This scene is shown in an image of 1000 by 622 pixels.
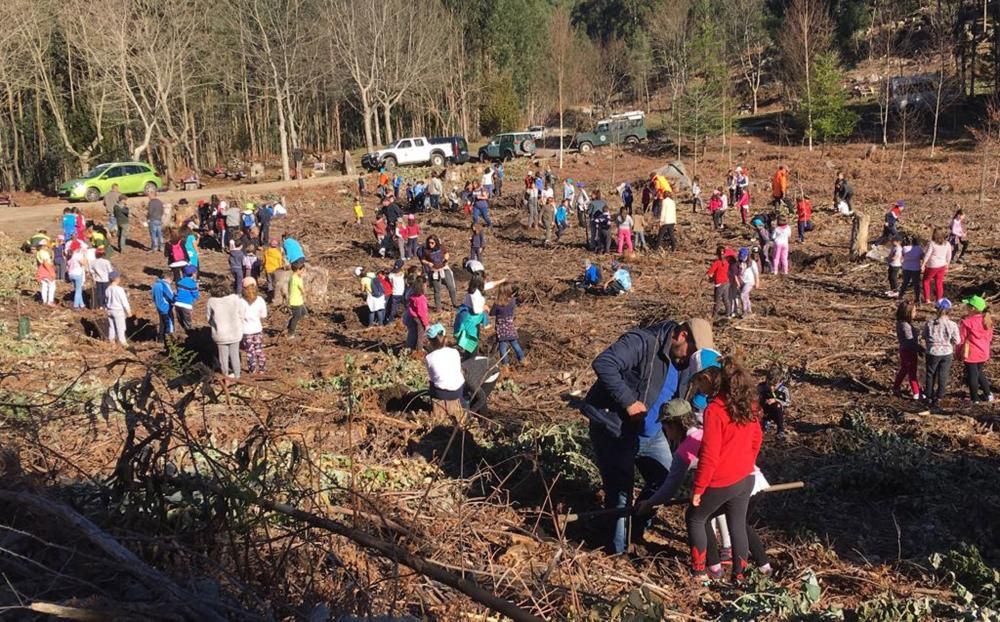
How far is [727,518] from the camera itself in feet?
15.4

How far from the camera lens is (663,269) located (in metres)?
17.5

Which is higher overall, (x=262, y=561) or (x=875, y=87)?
(x=875, y=87)

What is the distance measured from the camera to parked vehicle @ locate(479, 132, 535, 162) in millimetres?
38562

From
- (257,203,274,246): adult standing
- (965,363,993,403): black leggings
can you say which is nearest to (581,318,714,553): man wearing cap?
(965,363,993,403): black leggings

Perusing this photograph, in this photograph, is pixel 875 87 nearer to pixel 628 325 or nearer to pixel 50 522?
pixel 628 325

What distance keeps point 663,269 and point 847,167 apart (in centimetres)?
1658

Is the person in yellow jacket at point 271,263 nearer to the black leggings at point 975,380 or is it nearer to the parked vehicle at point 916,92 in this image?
the black leggings at point 975,380

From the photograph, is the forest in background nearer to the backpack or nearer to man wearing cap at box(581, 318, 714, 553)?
the backpack

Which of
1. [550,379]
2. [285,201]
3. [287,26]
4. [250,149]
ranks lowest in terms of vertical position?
[550,379]

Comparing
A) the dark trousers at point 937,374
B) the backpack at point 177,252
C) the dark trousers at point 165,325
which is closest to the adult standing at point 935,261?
the dark trousers at point 937,374

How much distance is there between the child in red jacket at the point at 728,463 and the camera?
175 inches

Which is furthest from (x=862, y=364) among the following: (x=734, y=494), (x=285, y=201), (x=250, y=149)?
(x=250, y=149)

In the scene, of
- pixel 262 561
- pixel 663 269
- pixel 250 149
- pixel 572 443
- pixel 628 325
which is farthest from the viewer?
pixel 250 149

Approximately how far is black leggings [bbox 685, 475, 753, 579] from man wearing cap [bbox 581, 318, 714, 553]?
1.70ft
